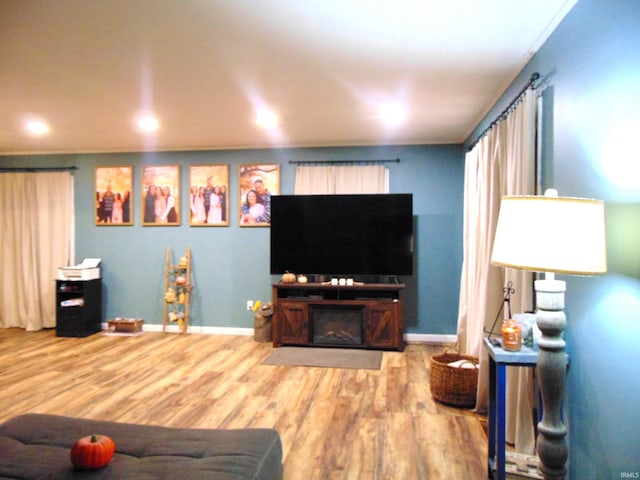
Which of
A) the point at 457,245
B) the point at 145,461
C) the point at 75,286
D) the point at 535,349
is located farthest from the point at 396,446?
the point at 75,286

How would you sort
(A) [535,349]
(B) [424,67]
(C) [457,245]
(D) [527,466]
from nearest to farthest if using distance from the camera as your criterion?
(A) [535,349] < (D) [527,466] < (B) [424,67] < (C) [457,245]

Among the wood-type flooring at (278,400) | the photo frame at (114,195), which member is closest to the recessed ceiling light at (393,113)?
the wood-type flooring at (278,400)

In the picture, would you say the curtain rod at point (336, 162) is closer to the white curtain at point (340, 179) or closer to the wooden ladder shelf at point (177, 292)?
the white curtain at point (340, 179)

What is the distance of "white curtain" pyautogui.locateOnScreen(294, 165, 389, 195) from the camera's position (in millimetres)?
5277

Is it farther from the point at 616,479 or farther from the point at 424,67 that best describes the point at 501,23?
the point at 616,479

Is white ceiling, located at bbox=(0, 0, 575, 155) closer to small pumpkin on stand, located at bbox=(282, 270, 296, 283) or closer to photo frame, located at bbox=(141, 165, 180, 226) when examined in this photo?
photo frame, located at bbox=(141, 165, 180, 226)

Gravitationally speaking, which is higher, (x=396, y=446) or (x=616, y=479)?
(x=616, y=479)

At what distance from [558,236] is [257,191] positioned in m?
4.37

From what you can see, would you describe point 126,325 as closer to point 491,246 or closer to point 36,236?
point 36,236

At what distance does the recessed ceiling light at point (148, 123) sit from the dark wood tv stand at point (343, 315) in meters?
2.16

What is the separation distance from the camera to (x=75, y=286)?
5527mm

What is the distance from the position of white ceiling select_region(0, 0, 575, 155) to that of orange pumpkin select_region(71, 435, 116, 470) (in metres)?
1.96

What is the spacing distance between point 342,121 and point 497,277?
86.6 inches

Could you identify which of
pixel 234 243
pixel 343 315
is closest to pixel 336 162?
pixel 234 243
